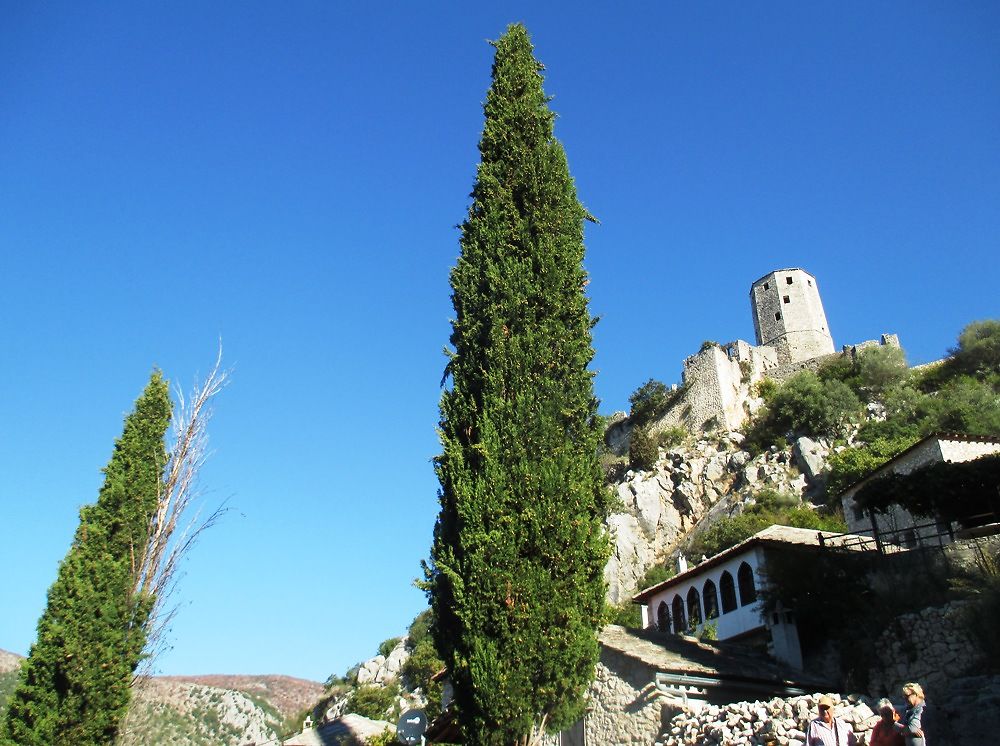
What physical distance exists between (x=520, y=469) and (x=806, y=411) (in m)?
38.4

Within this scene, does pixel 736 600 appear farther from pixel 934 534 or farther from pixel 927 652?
pixel 927 652

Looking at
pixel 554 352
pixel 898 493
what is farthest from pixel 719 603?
pixel 554 352

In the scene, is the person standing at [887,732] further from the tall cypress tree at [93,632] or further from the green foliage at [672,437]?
the green foliage at [672,437]

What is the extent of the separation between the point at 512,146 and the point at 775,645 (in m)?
11.8

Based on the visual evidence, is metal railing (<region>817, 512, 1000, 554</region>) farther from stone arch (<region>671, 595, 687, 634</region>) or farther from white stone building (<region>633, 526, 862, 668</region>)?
stone arch (<region>671, 595, 687, 634</region>)

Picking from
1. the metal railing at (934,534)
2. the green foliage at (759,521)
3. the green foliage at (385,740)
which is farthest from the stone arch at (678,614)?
the green foliage at (759,521)

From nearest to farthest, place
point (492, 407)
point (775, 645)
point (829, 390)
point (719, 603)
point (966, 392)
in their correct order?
1. point (492, 407)
2. point (775, 645)
3. point (719, 603)
4. point (966, 392)
5. point (829, 390)

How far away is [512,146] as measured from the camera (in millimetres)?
12508

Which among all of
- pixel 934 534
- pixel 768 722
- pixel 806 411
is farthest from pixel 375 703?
pixel 768 722

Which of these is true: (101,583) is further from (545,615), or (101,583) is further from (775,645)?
(775,645)

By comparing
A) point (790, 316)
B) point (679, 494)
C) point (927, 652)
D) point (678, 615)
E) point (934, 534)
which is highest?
point (790, 316)

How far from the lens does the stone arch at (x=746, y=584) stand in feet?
60.4

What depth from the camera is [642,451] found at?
47.8 meters

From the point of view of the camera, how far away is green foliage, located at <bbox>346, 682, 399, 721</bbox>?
39.2 metres
